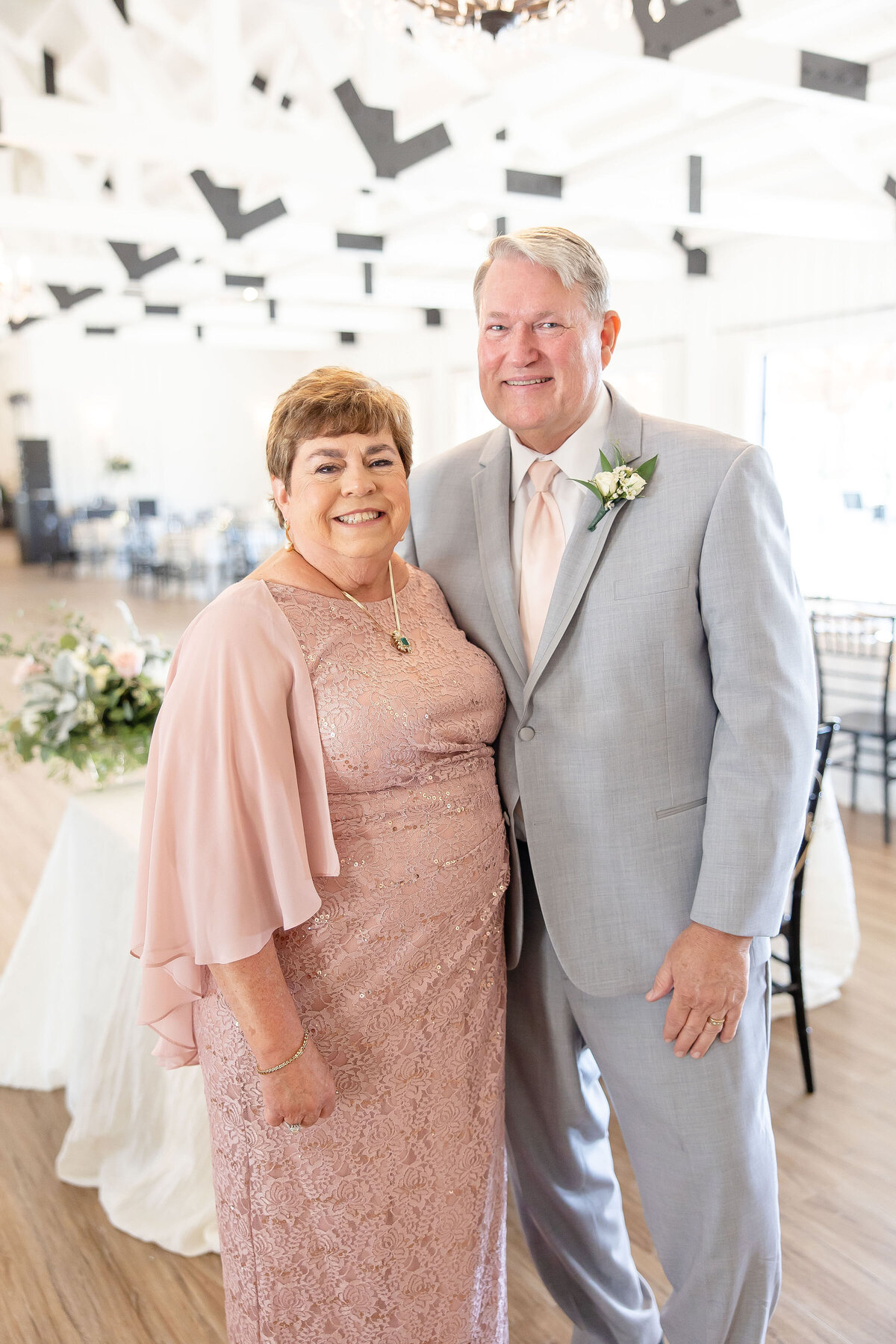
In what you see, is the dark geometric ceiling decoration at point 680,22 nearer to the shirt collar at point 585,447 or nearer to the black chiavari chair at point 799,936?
the black chiavari chair at point 799,936

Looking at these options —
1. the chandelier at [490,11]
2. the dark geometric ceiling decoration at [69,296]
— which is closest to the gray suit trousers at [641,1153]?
the chandelier at [490,11]

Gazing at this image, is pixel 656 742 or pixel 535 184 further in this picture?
pixel 535 184

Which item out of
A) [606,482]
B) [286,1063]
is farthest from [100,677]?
[606,482]

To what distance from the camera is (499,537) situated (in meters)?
1.88

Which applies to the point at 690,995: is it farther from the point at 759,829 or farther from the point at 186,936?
the point at 186,936

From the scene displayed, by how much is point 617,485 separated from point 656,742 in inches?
16.8

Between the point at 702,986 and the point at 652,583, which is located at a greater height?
the point at 652,583

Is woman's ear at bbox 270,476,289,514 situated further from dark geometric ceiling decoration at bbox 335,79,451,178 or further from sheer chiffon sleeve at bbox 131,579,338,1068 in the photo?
dark geometric ceiling decoration at bbox 335,79,451,178

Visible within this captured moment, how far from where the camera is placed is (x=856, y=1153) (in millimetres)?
2846

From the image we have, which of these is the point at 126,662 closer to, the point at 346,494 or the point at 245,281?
the point at 346,494

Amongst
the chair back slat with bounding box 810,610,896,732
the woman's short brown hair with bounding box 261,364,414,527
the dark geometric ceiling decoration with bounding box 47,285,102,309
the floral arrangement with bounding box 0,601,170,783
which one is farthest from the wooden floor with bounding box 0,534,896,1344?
the dark geometric ceiling decoration with bounding box 47,285,102,309

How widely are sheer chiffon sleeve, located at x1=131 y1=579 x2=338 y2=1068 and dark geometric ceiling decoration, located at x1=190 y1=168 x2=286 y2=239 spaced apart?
254 inches

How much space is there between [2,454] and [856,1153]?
20.0 m

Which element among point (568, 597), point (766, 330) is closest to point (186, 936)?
point (568, 597)
